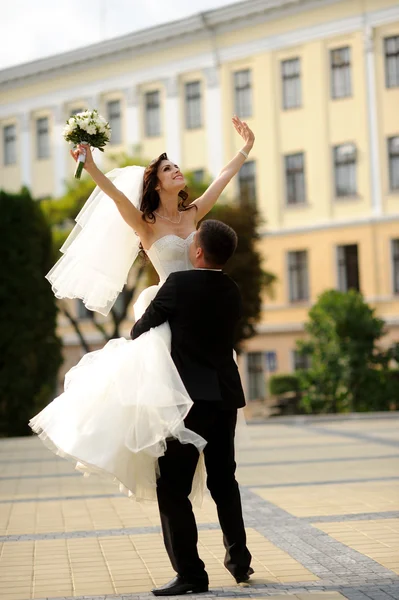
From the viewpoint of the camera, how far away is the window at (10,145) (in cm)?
4769

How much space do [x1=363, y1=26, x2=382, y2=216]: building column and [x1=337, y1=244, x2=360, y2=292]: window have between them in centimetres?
175

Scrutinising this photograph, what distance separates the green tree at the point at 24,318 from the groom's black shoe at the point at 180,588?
1817cm

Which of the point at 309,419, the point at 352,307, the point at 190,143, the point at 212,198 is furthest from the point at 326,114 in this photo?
the point at 212,198

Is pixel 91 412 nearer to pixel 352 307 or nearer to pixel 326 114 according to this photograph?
pixel 352 307

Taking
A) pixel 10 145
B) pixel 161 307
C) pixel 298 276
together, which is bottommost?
pixel 161 307

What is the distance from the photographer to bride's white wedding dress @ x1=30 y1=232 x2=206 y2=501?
589cm

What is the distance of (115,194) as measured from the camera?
6.42 metres

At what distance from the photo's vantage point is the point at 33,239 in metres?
24.6

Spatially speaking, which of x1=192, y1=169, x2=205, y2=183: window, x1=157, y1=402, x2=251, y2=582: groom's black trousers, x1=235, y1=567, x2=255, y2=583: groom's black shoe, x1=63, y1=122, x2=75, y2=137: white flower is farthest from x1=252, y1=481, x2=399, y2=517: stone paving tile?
x1=192, y1=169, x2=205, y2=183: window

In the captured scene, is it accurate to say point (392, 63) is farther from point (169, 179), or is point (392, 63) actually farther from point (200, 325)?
point (200, 325)

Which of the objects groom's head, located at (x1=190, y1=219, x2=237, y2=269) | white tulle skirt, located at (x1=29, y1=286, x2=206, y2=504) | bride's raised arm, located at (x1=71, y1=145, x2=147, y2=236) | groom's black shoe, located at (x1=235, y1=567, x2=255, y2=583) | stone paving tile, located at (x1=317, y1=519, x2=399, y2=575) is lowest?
stone paving tile, located at (x1=317, y1=519, x2=399, y2=575)

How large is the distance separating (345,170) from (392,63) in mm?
4019

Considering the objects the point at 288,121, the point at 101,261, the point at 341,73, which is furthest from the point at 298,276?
the point at 101,261

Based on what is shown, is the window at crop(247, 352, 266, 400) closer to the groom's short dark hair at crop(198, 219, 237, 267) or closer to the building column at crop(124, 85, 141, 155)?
the building column at crop(124, 85, 141, 155)
